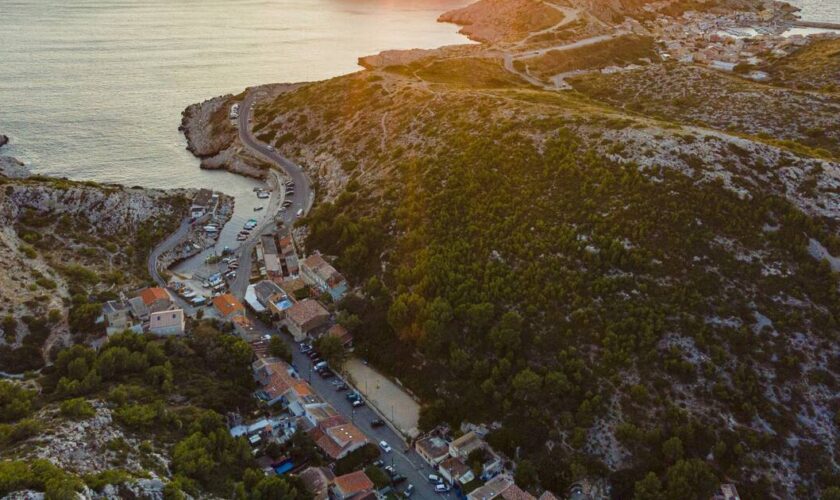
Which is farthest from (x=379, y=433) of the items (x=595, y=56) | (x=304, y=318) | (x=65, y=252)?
(x=595, y=56)

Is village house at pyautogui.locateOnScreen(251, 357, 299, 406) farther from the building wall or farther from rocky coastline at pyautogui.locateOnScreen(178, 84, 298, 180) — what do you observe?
rocky coastline at pyautogui.locateOnScreen(178, 84, 298, 180)

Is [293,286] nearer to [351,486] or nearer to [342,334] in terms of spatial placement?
[342,334]

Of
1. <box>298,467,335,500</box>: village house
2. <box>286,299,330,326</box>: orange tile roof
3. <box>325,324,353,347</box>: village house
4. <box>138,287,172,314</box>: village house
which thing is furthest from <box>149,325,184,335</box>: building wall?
<box>298,467,335,500</box>: village house

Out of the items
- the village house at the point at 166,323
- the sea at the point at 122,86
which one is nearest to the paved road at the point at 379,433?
the village house at the point at 166,323

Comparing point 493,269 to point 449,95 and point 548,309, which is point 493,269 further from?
point 449,95

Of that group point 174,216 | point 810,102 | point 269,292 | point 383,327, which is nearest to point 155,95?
point 174,216

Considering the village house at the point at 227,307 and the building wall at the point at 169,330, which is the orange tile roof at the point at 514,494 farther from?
the building wall at the point at 169,330
